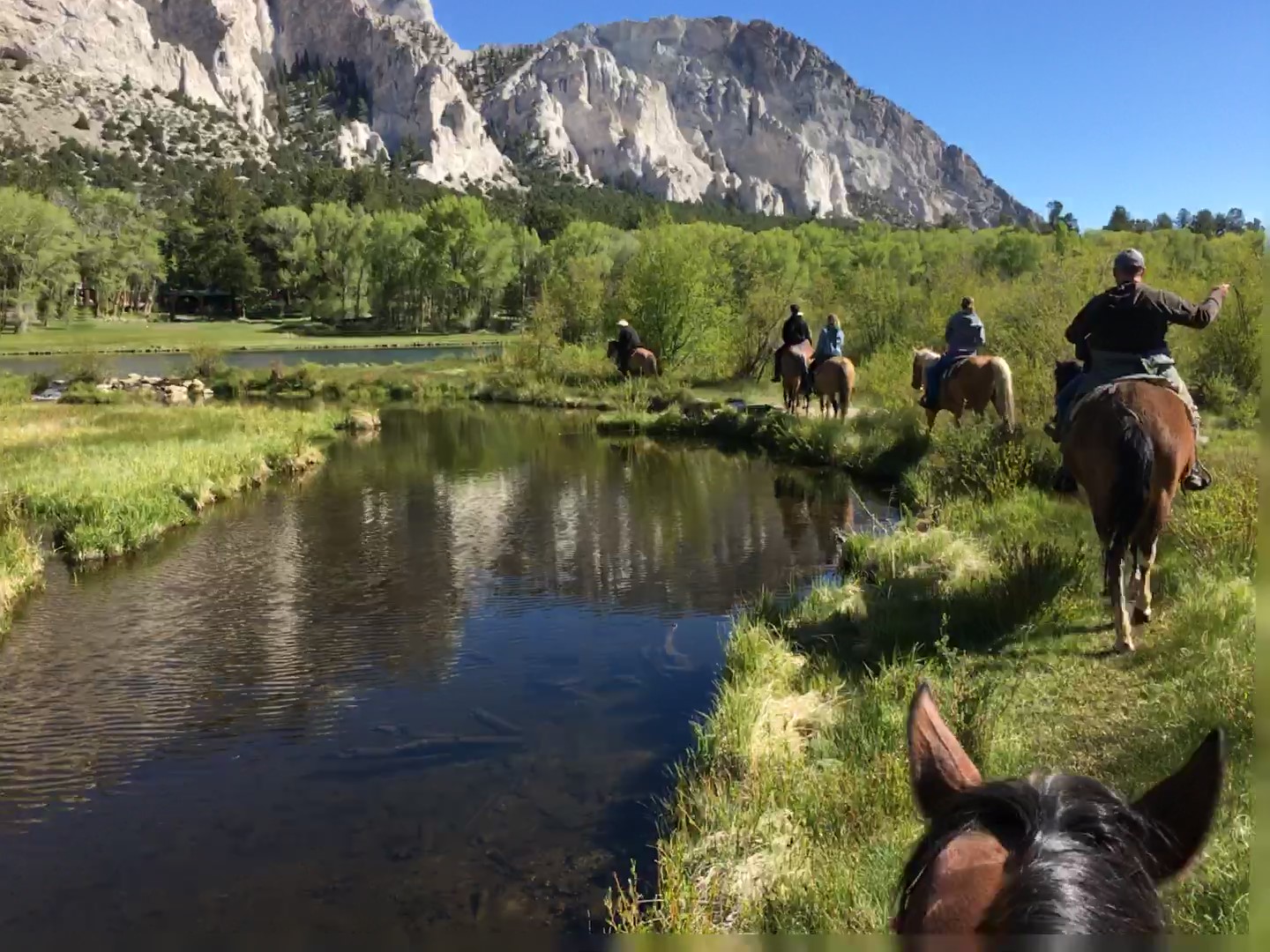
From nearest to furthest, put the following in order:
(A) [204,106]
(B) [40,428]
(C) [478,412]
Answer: (B) [40,428], (C) [478,412], (A) [204,106]

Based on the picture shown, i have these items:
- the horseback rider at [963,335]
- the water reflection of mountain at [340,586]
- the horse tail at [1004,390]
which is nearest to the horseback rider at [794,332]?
the water reflection of mountain at [340,586]

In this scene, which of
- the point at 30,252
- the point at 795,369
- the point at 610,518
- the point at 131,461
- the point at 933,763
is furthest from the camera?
the point at 30,252

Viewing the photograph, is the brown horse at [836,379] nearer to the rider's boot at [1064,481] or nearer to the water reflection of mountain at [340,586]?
the water reflection of mountain at [340,586]

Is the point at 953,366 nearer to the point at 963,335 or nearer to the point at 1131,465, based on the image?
the point at 963,335

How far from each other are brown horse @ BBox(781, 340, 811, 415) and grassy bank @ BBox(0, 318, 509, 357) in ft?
119

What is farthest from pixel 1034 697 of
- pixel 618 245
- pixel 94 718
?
pixel 618 245

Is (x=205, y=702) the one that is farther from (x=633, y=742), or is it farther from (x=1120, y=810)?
(x=1120, y=810)

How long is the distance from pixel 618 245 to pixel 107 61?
14767cm

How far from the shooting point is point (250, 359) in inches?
1951

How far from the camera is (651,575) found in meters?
12.6

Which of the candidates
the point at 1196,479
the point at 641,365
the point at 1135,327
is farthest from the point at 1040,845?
the point at 641,365

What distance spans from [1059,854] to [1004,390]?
1438 cm

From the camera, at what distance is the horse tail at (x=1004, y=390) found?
14.4 metres

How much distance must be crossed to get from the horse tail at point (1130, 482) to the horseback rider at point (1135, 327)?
62cm
